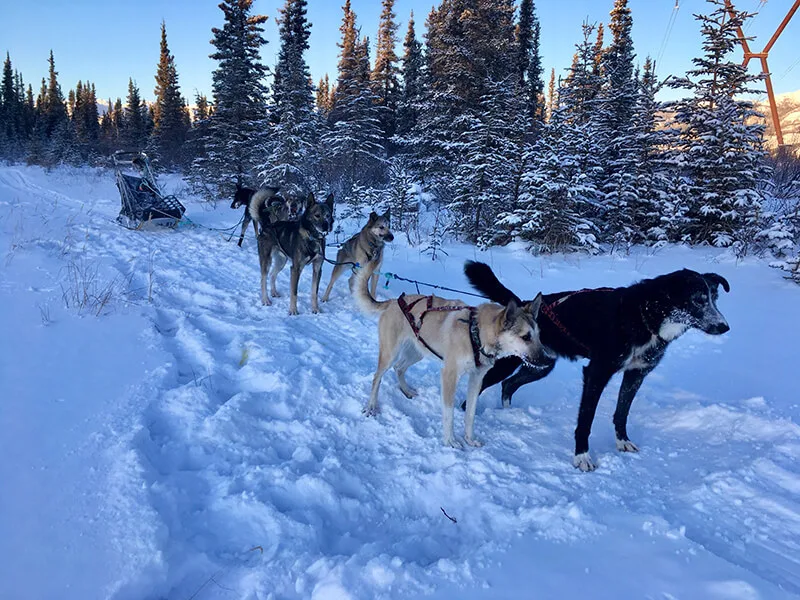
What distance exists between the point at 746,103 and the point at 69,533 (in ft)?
49.9

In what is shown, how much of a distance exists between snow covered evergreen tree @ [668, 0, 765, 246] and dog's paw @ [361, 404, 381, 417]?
33.8 feet

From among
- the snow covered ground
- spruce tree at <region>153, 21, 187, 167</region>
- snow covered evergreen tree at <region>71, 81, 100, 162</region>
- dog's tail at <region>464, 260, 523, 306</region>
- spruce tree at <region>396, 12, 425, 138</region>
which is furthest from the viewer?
snow covered evergreen tree at <region>71, 81, 100, 162</region>

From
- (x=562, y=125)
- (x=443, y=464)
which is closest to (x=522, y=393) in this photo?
(x=443, y=464)

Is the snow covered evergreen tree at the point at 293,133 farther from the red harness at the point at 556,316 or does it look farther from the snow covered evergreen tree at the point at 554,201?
the red harness at the point at 556,316

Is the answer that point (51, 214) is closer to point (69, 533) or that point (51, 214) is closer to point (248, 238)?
point (248, 238)

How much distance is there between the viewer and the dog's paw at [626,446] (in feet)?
11.8

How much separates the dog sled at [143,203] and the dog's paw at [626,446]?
12.2 m

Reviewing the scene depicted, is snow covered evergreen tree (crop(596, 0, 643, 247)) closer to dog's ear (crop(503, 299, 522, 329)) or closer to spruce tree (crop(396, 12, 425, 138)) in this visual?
dog's ear (crop(503, 299, 522, 329))

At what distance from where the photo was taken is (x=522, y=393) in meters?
4.84

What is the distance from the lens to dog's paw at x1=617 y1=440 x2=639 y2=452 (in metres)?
3.58

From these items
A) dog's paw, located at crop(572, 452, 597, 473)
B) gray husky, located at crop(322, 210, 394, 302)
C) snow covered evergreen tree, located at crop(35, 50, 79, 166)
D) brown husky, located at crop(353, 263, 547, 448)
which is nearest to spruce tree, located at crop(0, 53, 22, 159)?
snow covered evergreen tree, located at crop(35, 50, 79, 166)

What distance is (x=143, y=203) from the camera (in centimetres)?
1207

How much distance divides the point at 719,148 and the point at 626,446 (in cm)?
1090

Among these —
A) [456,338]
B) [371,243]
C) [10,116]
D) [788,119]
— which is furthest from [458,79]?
[10,116]
